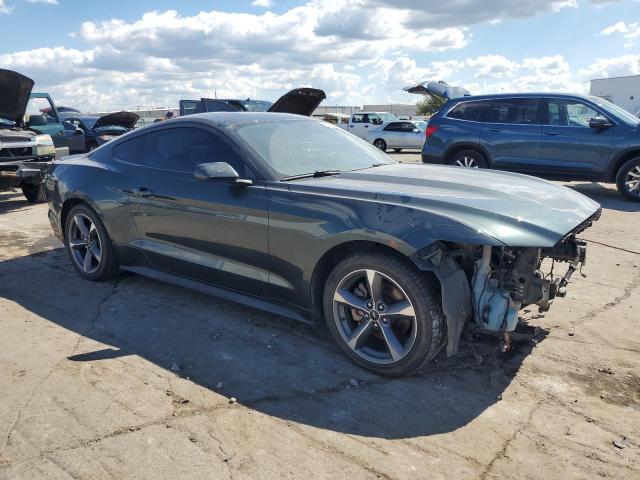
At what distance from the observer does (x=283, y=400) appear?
3.04 m

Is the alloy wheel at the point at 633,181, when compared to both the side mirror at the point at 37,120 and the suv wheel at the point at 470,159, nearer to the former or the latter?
the suv wheel at the point at 470,159

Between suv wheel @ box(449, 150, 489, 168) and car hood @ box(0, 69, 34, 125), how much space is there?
7791 millimetres

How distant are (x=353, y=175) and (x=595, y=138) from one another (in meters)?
6.88

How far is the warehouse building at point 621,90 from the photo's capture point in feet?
164

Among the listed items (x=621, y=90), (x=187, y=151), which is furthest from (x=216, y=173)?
(x=621, y=90)

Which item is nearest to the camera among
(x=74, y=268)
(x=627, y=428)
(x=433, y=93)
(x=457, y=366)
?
(x=627, y=428)

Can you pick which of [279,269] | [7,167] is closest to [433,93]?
[7,167]

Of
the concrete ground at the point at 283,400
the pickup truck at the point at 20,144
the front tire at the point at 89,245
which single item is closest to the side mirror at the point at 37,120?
the pickup truck at the point at 20,144

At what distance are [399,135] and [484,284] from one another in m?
18.6

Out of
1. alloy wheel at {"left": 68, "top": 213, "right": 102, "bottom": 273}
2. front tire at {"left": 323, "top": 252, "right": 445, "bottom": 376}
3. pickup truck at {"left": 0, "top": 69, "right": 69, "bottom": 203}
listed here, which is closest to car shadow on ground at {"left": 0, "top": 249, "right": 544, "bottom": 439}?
front tire at {"left": 323, "top": 252, "right": 445, "bottom": 376}

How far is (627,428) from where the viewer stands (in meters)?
2.73

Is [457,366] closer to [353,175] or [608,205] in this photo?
[353,175]

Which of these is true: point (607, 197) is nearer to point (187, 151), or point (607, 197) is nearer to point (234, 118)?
point (234, 118)

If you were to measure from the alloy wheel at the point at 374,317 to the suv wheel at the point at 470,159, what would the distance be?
7.26m
